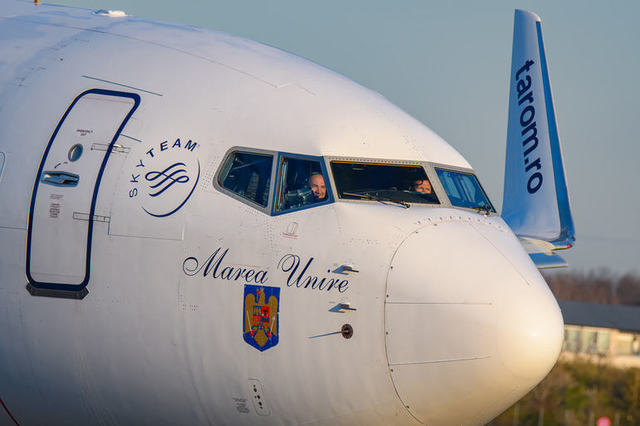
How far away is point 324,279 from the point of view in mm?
10023

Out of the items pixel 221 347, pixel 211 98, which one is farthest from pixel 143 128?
pixel 221 347

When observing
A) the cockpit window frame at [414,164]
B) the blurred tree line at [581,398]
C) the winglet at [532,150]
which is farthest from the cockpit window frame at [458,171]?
the blurred tree line at [581,398]

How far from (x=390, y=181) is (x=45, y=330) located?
3778mm

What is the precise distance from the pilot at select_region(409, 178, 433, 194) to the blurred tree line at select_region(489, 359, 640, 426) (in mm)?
34546

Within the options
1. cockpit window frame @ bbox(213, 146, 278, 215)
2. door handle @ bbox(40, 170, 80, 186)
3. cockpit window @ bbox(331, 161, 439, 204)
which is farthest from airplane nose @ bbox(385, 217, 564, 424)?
door handle @ bbox(40, 170, 80, 186)

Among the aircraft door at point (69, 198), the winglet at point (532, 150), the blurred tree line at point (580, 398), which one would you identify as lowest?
the blurred tree line at point (580, 398)

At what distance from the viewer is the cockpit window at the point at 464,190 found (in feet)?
36.0

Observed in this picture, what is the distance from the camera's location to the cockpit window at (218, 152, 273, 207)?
34.7ft

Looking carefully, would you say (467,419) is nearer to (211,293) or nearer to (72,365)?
(211,293)

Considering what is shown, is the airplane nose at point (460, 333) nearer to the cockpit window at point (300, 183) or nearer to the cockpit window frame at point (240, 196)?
the cockpit window at point (300, 183)

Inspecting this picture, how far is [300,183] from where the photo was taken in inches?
420

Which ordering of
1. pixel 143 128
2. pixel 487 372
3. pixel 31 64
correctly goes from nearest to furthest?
pixel 487 372 < pixel 143 128 < pixel 31 64

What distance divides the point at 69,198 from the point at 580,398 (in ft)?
132

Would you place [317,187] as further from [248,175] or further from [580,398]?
[580,398]
